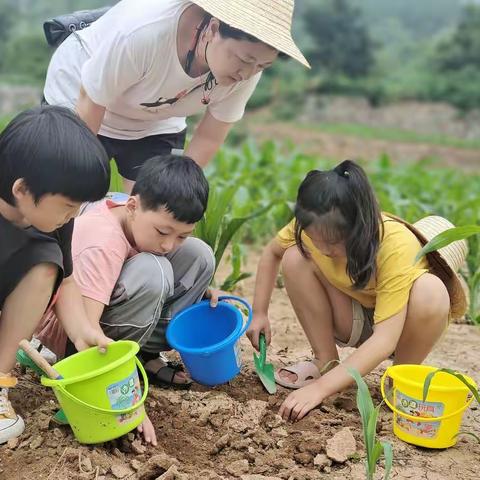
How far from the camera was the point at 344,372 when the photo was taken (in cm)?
191

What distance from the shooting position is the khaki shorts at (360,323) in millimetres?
2146

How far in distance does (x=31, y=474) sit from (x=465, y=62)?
71.6ft

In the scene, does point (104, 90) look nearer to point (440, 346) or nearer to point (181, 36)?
point (181, 36)

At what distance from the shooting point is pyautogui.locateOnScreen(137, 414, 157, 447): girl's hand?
5.67 feet

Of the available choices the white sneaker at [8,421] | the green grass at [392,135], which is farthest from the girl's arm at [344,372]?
the green grass at [392,135]

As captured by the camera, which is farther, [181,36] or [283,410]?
[181,36]

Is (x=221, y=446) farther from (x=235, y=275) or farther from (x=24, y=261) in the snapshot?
(x=235, y=275)

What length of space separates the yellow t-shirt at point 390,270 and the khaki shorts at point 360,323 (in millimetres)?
94

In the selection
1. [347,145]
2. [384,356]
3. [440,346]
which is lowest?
[347,145]

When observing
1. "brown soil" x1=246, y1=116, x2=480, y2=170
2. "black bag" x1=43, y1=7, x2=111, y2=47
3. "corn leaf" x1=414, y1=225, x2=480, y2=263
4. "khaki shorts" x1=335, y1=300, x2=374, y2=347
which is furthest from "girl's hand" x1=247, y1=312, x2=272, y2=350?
"brown soil" x1=246, y1=116, x2=480, y2=170

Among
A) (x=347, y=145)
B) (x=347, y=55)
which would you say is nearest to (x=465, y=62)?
(x=347, y=55)

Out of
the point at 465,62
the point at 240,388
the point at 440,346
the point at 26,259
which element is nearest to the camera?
the point at 26,259

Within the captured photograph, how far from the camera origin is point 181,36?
212 cm

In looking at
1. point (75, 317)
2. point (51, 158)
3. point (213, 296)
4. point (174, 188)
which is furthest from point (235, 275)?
point (51, 158)
